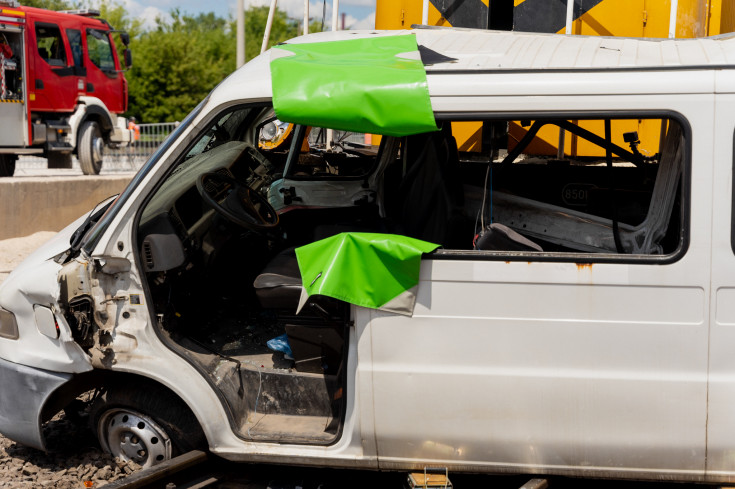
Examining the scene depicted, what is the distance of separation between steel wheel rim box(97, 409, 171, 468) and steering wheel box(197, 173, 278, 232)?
1053 millimetres

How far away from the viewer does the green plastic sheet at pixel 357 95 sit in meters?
3.39

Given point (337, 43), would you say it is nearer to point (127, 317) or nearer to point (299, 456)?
point (127, 317)

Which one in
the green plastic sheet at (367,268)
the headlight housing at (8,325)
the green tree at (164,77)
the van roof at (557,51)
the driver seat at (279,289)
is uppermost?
the green tree at (164,77)

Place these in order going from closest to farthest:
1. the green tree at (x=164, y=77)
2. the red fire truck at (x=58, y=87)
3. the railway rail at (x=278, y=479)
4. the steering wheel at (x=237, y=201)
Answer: the railway rail at (x=278, y=479), the steering wheel at (x=237, y=201), the red fire truck at (x=58, y=87), the green tree at (x=164, y=77)

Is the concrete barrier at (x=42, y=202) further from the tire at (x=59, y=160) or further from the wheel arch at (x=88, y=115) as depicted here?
the tire at (x=59, y=160)

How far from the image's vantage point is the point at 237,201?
14.8 ft

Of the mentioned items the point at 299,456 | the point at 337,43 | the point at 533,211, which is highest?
the point at 337,43

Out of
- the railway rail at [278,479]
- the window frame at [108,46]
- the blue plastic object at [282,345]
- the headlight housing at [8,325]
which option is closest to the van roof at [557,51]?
the blue plastic object at [282,345]

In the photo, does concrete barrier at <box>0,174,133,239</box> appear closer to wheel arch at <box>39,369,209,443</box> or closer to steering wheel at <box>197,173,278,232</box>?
steering wheel at <box>197,173,278,232</box>

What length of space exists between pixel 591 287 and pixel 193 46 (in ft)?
162

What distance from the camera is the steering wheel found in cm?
428

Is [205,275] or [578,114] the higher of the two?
[578,114]

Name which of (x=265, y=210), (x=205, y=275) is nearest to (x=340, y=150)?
(x=265, y=210)

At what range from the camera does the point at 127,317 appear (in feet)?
12.4
